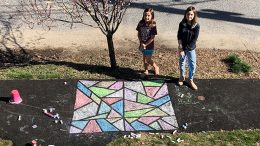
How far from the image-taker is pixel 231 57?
959cm

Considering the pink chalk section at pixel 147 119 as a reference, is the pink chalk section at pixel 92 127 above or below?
below

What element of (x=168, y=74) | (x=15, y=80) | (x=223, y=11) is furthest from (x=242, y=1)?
(x=15, y=80)

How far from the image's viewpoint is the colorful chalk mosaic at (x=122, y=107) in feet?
24.5

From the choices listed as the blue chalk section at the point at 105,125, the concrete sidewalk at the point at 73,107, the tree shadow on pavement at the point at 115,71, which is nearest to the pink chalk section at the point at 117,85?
the tree shadow on pavement at the point at 115,71

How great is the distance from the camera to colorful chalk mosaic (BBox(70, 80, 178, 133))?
24.5 feet

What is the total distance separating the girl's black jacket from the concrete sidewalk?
93cm

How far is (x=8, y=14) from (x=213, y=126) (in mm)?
6355

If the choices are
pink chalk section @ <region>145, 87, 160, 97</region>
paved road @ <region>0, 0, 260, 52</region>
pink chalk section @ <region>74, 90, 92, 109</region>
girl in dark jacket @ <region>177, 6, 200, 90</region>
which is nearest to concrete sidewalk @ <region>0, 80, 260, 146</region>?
pink chalk section @ <region>74, 90, 92, 109</region>

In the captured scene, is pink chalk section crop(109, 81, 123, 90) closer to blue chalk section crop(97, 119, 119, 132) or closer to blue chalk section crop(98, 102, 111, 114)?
blue chalk section crop(98, 102, 111, 114)

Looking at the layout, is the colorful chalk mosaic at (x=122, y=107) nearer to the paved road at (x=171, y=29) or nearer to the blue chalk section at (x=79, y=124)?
the blue chalk section at (x=79, y=124)

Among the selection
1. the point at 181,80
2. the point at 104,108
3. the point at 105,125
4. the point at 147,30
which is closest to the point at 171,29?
the point at 181,80

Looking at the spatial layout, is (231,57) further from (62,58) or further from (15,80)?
(15,80)

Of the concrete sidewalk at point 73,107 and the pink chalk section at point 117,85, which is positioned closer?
the concrete sidewalk at point 73,107

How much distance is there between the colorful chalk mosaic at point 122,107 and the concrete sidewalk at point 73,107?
0.12 m
